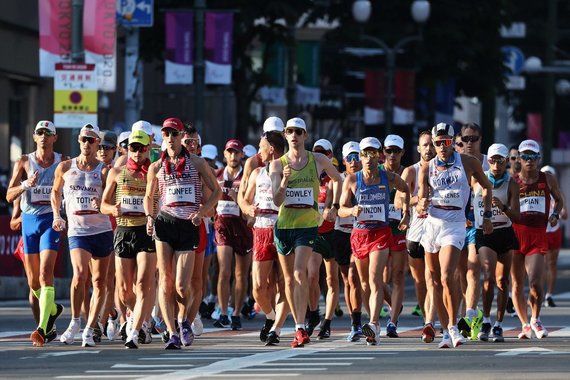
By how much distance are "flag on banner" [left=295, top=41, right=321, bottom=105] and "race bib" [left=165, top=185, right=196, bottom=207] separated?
28281mm

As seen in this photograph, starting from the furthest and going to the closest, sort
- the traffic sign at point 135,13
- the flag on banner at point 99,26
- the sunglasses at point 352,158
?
the traffic sign at point 135,13
the flag on banner at point 99,26
the sunglasses at point 352,158

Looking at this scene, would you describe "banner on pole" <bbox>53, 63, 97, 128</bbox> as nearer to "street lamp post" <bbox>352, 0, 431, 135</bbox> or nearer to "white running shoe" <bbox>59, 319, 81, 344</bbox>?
"white running shoe" <bbox>59, 319, 81, 344</bbox>

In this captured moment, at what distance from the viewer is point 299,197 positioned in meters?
17.4

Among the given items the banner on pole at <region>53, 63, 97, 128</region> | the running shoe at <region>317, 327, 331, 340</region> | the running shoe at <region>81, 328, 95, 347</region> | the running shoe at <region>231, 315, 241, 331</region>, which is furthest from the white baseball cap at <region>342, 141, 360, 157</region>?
the banner on pole at <region>53, 63, 97, 128</region>

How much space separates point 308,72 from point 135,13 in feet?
43.3

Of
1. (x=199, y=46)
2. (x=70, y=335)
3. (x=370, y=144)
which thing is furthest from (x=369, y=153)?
(x=199, y=46)

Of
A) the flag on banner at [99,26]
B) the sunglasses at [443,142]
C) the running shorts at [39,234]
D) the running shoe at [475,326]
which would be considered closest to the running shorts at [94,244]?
the running shorts at [39,234]

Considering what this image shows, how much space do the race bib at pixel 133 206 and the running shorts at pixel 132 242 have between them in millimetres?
137

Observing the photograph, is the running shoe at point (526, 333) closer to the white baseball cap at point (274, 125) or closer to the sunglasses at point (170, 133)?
the white baseball cap at point (274, 125)

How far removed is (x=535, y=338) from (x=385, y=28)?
91.9 ft

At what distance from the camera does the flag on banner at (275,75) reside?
40.7 metres

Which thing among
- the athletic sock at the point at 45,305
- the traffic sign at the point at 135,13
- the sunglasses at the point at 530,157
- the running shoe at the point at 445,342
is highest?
the traffic sign at the point at 135,13

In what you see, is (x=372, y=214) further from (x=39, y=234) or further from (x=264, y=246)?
(x=39, y=234)

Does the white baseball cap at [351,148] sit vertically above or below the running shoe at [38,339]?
above
